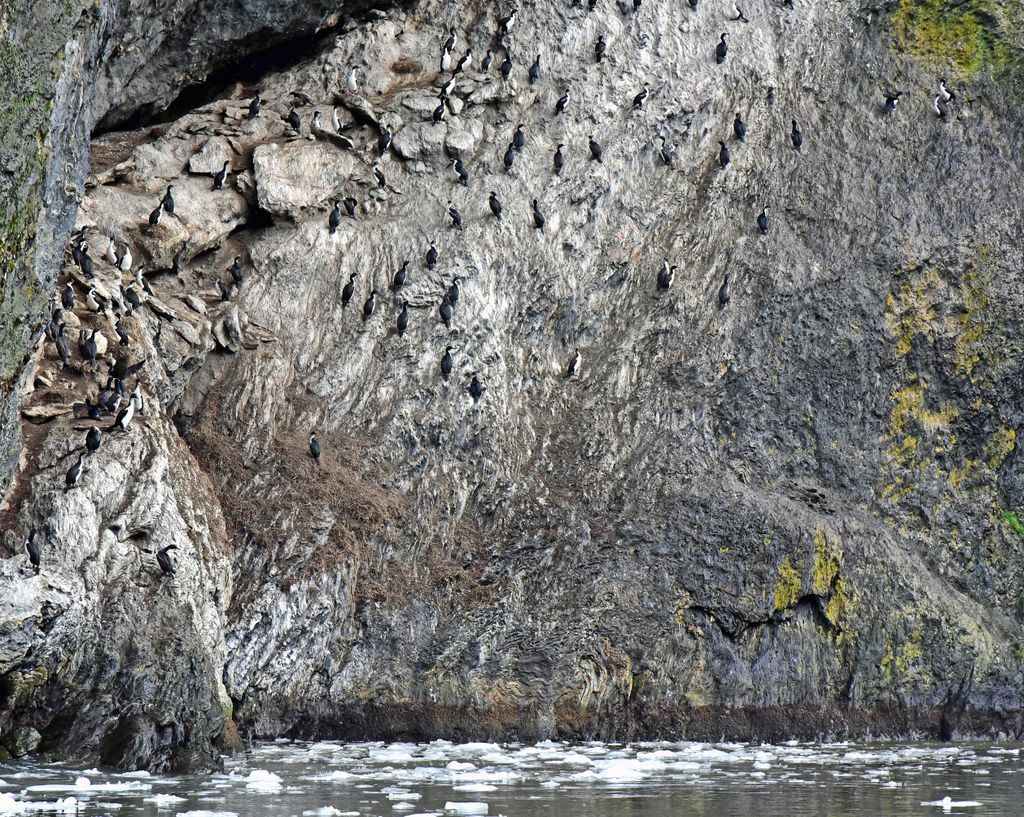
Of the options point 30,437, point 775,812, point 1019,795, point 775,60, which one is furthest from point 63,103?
point 775,60

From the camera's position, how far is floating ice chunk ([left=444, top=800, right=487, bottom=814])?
1141 centimetres

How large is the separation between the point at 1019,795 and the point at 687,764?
144 inches

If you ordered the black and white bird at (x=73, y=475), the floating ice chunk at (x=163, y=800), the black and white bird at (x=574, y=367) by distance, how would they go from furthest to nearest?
1. the black and white bird at (x=574, y=367)
2. the black and white bird at (x=73, y=475)
3. the floating ice chunk at (x=163, y=800)

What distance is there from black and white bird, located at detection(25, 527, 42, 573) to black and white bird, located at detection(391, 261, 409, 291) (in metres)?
8.23

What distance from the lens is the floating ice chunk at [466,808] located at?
1141 cm

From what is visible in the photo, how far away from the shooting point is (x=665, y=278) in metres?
23.0

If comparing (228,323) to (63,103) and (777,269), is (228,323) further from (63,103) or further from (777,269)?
(777,269)

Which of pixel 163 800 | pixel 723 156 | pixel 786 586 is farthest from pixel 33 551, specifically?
pixel 723 156

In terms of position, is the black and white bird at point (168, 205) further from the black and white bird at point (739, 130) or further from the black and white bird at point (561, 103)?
the black and white bird at point (739, 130)

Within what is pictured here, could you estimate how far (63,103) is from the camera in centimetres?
1328

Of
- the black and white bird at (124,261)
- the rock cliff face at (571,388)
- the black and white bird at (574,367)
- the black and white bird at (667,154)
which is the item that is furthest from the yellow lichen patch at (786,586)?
the black and white bird at (124,261)

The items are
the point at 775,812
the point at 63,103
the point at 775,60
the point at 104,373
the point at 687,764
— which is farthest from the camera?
the point at 775,60

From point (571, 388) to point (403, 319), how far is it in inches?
117

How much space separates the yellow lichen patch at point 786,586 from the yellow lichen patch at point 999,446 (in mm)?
4889
